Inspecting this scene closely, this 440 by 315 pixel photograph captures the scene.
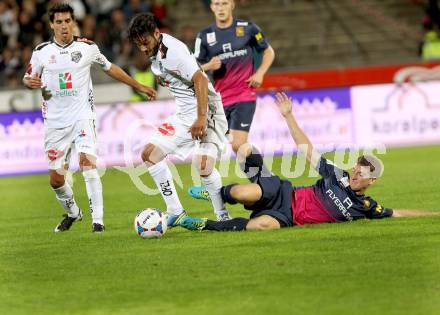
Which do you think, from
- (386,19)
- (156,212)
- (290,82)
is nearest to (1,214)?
(156,212)

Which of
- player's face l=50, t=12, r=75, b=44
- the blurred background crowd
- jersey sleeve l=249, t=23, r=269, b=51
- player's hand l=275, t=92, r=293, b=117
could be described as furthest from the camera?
the blurred background crowd

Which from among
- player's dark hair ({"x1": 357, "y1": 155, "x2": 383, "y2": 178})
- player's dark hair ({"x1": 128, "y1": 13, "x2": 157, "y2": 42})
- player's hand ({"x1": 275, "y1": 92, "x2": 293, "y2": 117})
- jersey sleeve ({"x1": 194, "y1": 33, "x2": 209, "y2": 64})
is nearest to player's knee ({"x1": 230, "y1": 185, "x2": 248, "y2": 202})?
player's hand ({"x1": 275, "y1": 92, "x2": 293, "y2": 117})

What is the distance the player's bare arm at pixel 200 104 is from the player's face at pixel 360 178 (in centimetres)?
153

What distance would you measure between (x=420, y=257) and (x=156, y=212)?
9.11ft

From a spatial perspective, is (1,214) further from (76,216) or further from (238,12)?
(238,12)

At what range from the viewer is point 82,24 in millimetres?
24344

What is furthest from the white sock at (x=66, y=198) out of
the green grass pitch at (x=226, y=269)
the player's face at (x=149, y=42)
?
the player's face at (x=149, y=42)

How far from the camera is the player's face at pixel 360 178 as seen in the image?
10.0 metres

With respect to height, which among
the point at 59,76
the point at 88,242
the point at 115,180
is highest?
the point at 59,76

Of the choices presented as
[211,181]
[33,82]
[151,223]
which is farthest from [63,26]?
[151,223]

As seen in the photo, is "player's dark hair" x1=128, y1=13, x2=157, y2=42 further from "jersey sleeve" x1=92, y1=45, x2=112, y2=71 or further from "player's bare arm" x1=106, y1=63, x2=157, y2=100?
"jersey sleeve" x1=92, y1=45, x2=112, y2=71

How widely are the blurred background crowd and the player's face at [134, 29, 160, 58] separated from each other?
13.6 metres

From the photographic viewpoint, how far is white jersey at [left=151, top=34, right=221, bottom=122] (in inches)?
405

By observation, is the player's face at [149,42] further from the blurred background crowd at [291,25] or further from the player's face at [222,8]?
the blurred background crowd at [291,25]
